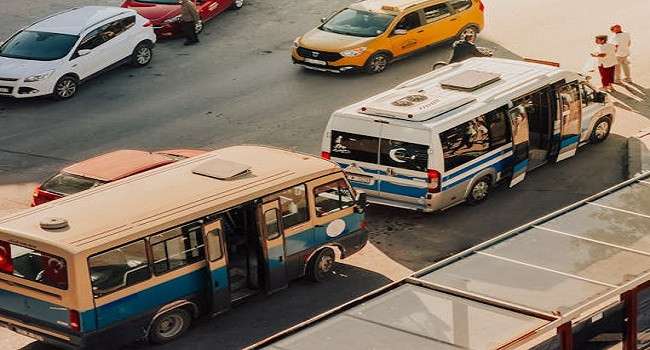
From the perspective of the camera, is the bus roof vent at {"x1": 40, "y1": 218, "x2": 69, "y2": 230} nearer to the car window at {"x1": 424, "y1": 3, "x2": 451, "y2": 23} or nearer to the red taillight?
the red taillight

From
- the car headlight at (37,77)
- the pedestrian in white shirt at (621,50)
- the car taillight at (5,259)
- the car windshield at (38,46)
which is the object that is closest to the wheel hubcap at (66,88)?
the car headlight at (37,77)

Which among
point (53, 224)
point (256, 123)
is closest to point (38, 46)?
point (256, 123)

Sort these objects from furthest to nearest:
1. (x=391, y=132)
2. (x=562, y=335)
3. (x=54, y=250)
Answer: (x=391, y=132), (x=54, y=250), (x=562, y=335)

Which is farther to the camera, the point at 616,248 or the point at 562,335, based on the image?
the point at 616,248

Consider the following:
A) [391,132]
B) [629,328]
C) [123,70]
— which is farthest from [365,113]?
[123,70]

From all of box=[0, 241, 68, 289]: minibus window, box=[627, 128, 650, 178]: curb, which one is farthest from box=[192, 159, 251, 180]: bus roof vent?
box=[627, 128, 650, 178]: curb

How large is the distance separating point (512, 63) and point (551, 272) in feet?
35.7

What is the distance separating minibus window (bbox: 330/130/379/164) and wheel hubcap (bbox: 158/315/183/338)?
5.28m

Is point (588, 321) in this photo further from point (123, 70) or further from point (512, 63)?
point (123, 70)

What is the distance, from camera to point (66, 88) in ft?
98.6

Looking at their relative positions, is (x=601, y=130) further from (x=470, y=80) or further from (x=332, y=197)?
(x=332, y=197)

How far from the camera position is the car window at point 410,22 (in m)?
31.2

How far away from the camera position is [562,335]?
13.3 m

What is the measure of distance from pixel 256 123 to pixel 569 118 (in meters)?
6.84
